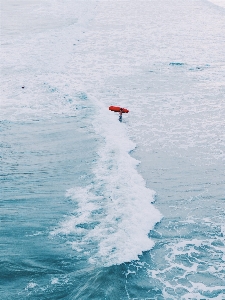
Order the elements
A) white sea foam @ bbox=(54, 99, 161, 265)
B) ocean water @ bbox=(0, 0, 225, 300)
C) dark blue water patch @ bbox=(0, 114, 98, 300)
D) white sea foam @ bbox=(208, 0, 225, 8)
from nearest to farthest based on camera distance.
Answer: dark blue water patch @ bbox=(0, 114, 98, 300) < ocean water @ bbox=(0, 0, 225, 300) < white sea foam @ bbox=(54, 99, 161, 265) < white sea foam @ bbox=(208, 0, 225, 8)

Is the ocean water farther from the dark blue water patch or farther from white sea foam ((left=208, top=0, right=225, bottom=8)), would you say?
white sea foam ((left=208, top=0, right=225, bottom=8))

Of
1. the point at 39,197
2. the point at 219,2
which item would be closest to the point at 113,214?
the point at 39,197

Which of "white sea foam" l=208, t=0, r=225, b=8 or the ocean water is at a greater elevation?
"white sea foam" l=208, t=0, r=225, b=8

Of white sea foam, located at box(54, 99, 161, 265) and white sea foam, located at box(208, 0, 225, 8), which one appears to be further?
white sea foam, located at box(208, 0, 225, 8)

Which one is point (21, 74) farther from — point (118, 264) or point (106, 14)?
point (106, 14)

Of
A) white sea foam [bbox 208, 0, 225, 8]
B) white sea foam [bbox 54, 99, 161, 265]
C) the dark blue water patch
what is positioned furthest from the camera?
white sea foam [bbox 208, 0, 225, 8]

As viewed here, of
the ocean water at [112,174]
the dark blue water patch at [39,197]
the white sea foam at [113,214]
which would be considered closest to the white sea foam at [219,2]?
the ocean water at [112,174]

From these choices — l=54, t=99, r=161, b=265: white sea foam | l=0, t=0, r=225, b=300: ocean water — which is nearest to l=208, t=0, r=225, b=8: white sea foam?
l=0, t=0, r=225, b=300: ocean water

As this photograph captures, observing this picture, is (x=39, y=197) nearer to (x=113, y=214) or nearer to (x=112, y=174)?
(x=113, y=214)
